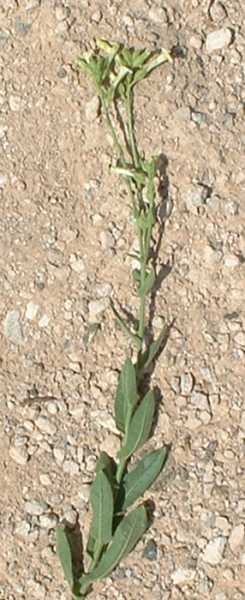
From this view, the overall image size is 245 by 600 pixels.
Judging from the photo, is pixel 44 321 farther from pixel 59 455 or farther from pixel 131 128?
pixel 131 128

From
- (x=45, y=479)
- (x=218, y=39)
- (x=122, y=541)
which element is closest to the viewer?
(x=122, y=541)

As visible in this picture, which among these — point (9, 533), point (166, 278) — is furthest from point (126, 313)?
point (9, 533)

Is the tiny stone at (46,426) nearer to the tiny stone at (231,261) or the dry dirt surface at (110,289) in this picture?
the dry dirt surface at (110,289)

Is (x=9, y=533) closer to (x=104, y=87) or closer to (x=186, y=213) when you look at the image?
(x=186, y=213)

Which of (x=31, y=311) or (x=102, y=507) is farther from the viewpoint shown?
(x=31, y=311)

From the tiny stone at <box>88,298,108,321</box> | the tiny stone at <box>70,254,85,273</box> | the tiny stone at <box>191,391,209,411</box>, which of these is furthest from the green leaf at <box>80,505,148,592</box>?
the tiny stone at <box>70,254,85,273</box>

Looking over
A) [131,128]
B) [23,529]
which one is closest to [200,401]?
[23,529]

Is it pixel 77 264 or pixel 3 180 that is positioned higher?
pixel 3 180
